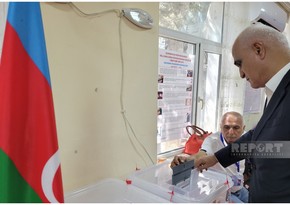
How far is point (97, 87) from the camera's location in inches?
50.6

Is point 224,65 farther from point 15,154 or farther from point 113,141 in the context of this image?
point 15,154

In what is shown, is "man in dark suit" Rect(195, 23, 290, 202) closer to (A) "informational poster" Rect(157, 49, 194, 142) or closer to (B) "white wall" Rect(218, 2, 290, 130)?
(A) "informational poster" Rect(157, 49, 194, 142)

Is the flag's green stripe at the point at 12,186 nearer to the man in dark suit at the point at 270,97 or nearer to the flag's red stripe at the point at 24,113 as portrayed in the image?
the flag's red stripe at the point at 24,113

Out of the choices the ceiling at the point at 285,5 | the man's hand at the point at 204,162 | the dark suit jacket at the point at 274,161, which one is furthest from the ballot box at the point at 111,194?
the ceiling at the point at 285,5

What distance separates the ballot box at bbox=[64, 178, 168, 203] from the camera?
1.16m

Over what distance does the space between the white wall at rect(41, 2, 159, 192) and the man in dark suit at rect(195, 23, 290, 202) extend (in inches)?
26.0

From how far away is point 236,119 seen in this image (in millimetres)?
1781

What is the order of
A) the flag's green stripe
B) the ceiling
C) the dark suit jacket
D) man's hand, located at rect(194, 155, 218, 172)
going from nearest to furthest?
the flag's green stripe < the dark suit jacket < man's hand, located at rect(194, 155, 218, 172) < the ceiling

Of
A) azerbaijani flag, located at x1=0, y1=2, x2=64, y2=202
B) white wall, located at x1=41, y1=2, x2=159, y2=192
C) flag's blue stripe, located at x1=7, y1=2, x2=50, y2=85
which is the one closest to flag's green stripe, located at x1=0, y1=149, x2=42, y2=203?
azerbaijani flag, located at x1=0, y1=2, x2=64, y2=202

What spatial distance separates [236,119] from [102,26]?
1202 millimetres

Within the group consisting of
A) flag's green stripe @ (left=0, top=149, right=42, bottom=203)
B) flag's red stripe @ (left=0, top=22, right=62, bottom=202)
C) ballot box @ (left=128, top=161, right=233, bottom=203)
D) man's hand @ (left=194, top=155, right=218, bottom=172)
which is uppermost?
flag's red stripe @ (left=0, top=22, right=62, bottom=202)

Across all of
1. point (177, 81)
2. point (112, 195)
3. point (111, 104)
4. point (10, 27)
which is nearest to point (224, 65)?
point (177, 81)

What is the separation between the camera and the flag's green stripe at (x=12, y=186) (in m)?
0.70

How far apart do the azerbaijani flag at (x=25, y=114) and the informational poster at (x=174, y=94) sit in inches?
51.8
